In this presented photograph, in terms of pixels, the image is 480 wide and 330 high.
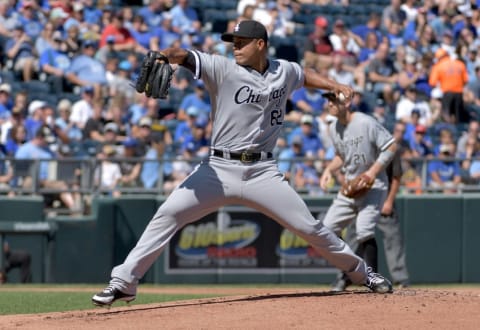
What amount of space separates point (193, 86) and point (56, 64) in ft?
6.90

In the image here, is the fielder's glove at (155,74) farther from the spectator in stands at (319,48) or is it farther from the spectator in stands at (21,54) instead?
the spectator in stands at (319,48)

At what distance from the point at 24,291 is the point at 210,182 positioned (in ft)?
16.3

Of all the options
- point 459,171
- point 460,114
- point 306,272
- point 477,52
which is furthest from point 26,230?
point 477,52

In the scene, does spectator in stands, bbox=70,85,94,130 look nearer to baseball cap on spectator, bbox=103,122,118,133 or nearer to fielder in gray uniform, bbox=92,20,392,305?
baseball cap on spectator, bbox=103,122,118,133

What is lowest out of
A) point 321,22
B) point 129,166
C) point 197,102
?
point 129,166

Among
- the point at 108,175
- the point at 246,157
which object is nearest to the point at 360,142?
the point at 246,157

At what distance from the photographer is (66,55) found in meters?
17.0

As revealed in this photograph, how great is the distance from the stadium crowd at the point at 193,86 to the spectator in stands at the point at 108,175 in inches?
0.7

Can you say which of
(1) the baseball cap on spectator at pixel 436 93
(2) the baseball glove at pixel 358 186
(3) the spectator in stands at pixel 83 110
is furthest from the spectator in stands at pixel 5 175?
(1) the baseball cap on spectator at pixel 436 93

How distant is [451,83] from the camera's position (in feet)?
61.6

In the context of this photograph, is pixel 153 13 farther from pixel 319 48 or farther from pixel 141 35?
pixel 319 48

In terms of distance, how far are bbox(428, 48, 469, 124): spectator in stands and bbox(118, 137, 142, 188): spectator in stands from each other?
19.5ft

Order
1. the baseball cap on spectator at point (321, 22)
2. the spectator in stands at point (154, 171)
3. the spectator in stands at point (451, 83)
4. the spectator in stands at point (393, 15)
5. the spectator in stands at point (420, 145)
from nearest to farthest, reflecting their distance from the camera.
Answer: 1. the spectator in stands at point (154, 171)
2. the spectator in stands at point (420, 145)
3. the spectator in stands at point (451, 83)
4. the baseball cap on spectator at point (321, 22)
5. the spectator in stands at point (393, 15)

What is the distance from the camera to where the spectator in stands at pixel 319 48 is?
60.7ft
